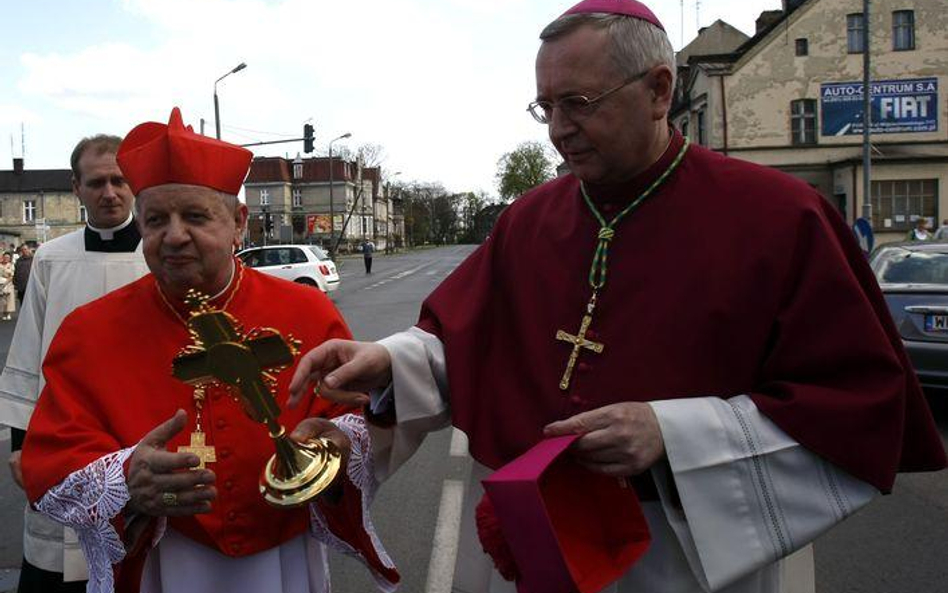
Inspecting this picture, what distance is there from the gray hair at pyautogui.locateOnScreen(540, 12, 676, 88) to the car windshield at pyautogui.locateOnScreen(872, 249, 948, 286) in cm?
687

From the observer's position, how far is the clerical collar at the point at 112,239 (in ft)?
9.61

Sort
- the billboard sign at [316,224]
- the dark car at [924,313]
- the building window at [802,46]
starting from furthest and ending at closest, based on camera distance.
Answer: the billboard sign at [316,224] → the building window at [802,46] → the dark car at [924,313]

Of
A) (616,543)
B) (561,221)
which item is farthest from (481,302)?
(616,543)

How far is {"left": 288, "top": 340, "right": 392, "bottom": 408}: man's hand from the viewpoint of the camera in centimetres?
180

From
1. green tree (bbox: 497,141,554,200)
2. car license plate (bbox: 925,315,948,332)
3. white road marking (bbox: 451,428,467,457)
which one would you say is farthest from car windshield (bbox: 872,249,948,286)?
green tree (bbox: 497,141,554,200)

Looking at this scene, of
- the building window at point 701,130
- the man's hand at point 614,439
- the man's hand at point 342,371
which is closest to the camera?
the man's hand at point 614,439

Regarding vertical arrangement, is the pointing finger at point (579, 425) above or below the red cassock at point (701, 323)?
below

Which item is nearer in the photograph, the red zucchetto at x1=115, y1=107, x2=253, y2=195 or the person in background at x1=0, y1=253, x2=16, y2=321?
the red zucchetto at x1=115, y1=107, x2=253, y2=195

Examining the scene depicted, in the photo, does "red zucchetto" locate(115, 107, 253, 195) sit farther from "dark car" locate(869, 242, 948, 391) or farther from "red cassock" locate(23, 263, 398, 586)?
"dark car" locate(869, 242, 948, 391)

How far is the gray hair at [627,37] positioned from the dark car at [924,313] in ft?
20.6

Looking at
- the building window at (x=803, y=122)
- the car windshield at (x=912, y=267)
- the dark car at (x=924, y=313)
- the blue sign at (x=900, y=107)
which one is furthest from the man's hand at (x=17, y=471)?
the blue sign at (x=900, y=107)

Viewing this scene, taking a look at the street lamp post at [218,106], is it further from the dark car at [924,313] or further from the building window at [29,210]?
the building window at [29,210]

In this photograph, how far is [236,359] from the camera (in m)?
1.70

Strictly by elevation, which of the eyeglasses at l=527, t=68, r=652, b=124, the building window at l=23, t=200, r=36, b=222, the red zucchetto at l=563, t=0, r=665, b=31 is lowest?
the eyeglasses at l=527, t=68, r=652, b=124
